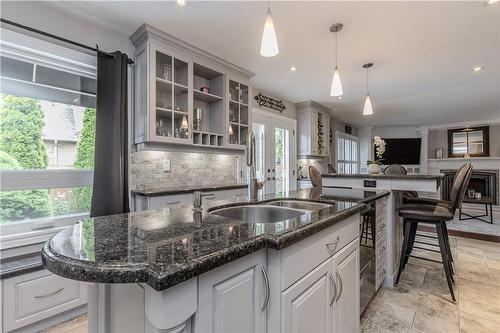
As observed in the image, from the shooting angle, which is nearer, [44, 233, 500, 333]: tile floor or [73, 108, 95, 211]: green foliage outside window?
[44, 233, 500, 333]: tile floor

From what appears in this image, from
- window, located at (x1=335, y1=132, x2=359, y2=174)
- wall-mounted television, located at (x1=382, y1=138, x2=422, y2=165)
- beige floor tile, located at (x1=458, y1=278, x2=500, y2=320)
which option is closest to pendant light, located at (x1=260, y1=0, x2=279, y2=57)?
beige floor tile, located at (x1=458, y1=278, x2=500, y2=320)

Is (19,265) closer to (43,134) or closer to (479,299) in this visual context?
(43,134)

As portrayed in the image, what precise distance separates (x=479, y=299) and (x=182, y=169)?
128 inches

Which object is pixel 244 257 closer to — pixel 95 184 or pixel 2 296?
pixel 2 296

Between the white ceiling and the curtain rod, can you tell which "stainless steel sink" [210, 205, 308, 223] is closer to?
A: the white ceiling

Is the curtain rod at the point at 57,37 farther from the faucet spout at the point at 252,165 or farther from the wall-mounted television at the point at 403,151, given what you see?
the wall-mounted television at the point at 403,151

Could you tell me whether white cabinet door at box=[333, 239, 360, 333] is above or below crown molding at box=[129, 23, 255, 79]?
below

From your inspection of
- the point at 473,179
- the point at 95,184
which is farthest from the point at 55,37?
the point at 473,179

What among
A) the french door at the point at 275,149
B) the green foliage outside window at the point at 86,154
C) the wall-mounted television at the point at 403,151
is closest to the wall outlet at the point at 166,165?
the green foliage outside window at the point at 86,154

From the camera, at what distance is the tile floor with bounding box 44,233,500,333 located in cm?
184

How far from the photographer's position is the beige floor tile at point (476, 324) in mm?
1802

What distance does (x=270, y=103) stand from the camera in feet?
15.5

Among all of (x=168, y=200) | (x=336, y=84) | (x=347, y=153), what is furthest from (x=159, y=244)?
(x=347, y=153)

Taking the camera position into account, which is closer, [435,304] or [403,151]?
[435,304]
